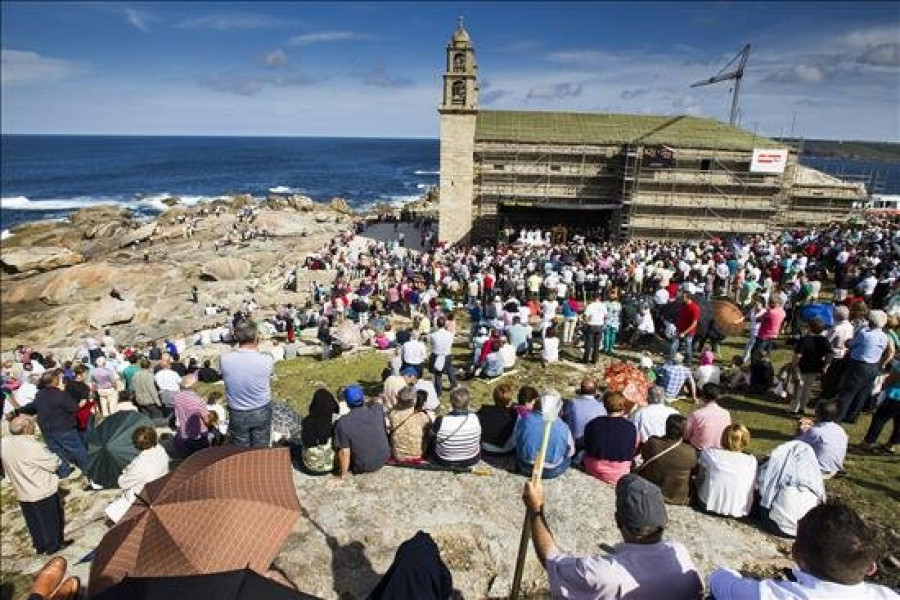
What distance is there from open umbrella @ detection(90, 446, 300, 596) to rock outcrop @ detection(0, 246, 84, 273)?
42.3 meters

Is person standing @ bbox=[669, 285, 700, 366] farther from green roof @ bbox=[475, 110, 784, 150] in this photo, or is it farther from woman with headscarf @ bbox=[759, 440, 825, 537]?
green roof @ bbox=[475, 110, 784, 150]

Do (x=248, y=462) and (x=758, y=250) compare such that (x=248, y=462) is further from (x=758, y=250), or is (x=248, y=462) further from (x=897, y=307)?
(x=758, y=250)

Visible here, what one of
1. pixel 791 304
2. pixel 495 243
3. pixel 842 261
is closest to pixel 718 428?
pixel 791 304

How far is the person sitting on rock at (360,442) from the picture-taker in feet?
22.9

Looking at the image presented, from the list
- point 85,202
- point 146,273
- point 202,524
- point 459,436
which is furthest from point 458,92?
point 85,202

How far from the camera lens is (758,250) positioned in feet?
76.2

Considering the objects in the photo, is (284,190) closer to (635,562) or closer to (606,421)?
(606,421)

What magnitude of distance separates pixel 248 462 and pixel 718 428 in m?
5.97

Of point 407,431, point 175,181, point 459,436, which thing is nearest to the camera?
point 459,436

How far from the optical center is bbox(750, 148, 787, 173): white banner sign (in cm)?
3416

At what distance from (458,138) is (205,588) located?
35.6 metres

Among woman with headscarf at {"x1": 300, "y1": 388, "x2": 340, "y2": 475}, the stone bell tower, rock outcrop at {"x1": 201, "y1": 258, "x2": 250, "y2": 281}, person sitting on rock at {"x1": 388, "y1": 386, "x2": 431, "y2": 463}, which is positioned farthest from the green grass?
the stone bell tower

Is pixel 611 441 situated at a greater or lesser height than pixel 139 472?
greater

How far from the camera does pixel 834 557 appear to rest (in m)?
2.81
